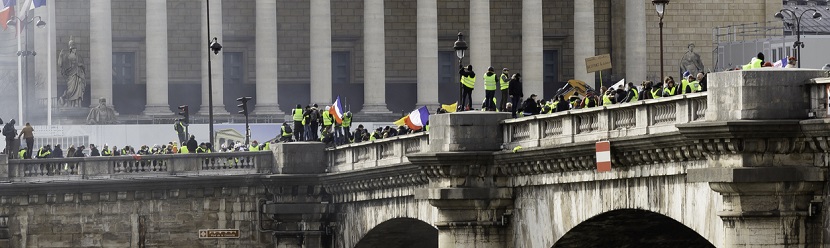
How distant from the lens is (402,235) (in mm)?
71000

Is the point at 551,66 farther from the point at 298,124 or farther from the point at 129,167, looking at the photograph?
the point at 129,167

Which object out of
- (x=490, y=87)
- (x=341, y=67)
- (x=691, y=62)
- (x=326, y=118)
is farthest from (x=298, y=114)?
(x=341, y=67)

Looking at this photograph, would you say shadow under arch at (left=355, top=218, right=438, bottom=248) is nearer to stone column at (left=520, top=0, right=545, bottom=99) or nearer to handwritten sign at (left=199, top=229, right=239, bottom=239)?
handwritten sign at (left=199, top=229, right=239, bottom=239)

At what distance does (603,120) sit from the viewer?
4603 centimetres

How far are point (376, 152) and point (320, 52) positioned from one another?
2299 inches

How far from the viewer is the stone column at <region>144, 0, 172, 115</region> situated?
404ft

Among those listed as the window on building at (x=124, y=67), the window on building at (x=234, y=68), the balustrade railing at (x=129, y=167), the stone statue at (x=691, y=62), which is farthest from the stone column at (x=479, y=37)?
the balustrade railing at (x=129, y=167)

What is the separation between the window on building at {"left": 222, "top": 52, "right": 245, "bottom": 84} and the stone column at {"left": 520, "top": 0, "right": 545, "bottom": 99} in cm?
1512

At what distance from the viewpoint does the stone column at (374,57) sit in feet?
410

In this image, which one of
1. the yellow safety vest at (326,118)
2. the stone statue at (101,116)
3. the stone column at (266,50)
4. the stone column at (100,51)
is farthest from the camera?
the stone column at (266,50)

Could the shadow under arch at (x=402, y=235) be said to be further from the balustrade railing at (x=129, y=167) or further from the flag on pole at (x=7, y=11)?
the flag on pole at (x=7, y=11)

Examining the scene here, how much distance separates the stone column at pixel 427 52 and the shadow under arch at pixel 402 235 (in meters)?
52.8

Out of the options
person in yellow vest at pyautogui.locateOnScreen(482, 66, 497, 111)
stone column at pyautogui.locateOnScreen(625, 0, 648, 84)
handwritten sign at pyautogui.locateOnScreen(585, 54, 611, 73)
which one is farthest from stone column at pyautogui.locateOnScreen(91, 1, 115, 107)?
person in yellow vest at pyautogui.locateOnScreen(482, 66, 497, 111)

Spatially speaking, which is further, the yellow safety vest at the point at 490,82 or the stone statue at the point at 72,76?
the stone statue at the point at 72,76
